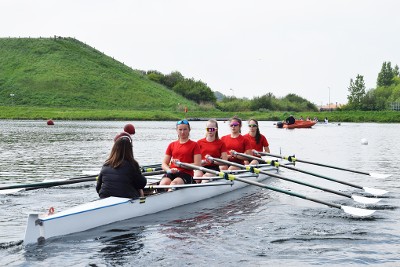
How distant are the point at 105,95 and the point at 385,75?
96.6m

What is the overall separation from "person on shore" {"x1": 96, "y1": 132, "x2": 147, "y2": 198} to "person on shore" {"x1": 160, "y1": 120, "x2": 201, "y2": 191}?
2325mm

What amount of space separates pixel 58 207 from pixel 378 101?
116412 millimetres

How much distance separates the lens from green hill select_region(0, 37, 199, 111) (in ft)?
344

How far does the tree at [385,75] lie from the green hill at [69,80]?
248 feet

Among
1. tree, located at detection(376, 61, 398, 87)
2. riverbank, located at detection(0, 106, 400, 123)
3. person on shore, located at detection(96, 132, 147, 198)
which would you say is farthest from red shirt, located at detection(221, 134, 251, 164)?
tree, located at detection(376, 61, 398, 87)

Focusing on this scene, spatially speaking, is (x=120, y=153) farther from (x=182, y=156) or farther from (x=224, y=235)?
(x=182, y=156)

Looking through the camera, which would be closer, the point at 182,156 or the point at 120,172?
the point at 120,172

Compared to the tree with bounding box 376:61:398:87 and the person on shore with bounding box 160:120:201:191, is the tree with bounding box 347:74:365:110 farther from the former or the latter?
the person on shore with bounding box 160:120:201:191

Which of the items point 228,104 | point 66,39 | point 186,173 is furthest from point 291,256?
point 66,39

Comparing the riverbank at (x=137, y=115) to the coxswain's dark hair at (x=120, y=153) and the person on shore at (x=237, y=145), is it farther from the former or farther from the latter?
the coxswain's dark hair at (x=120, y=153)

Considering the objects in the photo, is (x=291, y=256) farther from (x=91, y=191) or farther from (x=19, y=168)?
(x=19, y=168)

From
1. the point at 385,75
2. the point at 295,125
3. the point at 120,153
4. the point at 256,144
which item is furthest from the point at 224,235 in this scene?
the point at 385,75

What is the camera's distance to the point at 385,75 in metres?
169

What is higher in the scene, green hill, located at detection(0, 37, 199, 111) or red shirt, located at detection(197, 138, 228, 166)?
green hill, located at detection(0, 37, 199, 111)
